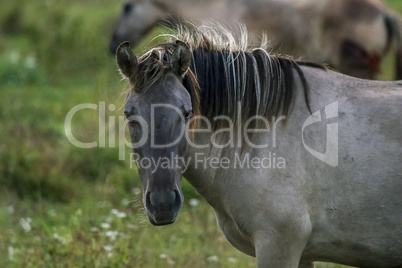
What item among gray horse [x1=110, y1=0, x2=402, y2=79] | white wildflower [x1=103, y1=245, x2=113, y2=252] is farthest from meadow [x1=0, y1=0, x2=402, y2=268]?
gray horse [x1=110, y1=0, x2=402, y2=79]

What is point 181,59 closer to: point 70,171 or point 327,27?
point 70,171

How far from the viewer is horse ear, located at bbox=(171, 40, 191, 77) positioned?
3.28 meters

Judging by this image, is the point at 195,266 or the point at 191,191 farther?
the point at 191,191

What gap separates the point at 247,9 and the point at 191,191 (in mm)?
3389

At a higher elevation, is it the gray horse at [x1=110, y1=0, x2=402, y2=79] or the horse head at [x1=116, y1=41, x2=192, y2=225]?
the gray horse at [x1=110, y1=0, x2=402, y2=79]

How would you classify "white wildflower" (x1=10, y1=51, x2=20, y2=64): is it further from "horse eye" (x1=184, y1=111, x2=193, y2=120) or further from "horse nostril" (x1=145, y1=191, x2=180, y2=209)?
"horse nostril" (x1=145, y1=191, x2=180, y2=209)

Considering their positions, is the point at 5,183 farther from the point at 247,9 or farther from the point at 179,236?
the point at 247,9

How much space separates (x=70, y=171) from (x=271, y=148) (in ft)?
12.5

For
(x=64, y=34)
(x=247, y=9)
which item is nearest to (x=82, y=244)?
(x=247, y=9)

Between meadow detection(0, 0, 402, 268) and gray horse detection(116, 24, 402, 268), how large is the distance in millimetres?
446

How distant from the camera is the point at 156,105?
3.24 m

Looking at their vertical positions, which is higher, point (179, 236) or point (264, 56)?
point (264, 56)

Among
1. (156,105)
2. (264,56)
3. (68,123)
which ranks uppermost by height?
(264,56)

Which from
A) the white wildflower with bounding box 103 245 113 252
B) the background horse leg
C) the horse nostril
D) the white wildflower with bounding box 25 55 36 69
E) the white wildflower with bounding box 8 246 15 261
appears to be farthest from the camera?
the white wildflower with bounding box 25 55 36 69
